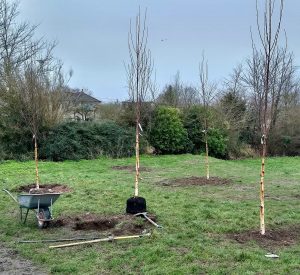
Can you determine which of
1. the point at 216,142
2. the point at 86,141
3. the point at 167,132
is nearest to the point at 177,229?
the point at 86,141

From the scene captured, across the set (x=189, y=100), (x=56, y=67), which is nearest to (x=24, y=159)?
(x=56, y=67)

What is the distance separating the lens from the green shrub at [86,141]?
2330 cm

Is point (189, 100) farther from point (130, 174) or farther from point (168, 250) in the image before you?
point (168, 250)

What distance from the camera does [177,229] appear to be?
23.8 ft

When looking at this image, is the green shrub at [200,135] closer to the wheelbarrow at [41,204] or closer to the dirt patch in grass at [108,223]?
the dirt patch in grass at [108,223]

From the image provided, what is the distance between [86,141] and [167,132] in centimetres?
515

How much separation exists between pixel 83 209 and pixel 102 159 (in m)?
14.3

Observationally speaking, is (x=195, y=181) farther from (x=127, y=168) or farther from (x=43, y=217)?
(x=43, y=217)

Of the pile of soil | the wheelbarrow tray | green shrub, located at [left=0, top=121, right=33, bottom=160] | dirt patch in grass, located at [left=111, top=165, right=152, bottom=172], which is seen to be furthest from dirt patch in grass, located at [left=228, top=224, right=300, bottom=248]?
green shrub, located at [left=0, top=121, right=33, bottom=160]

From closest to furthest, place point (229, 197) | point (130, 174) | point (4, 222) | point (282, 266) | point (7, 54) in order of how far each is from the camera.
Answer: point (282, 266) → point (4, 222) → point (229, 197) → point (130, 174) → point (7, 54)

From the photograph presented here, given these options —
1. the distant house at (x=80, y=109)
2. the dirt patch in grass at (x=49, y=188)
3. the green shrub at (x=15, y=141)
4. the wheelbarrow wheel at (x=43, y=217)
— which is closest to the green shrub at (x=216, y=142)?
the distant house at (x=80, y=109)

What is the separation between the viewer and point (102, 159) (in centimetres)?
2358

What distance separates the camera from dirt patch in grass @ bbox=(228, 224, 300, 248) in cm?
644

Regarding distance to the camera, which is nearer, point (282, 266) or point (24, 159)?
point (282, 266)
